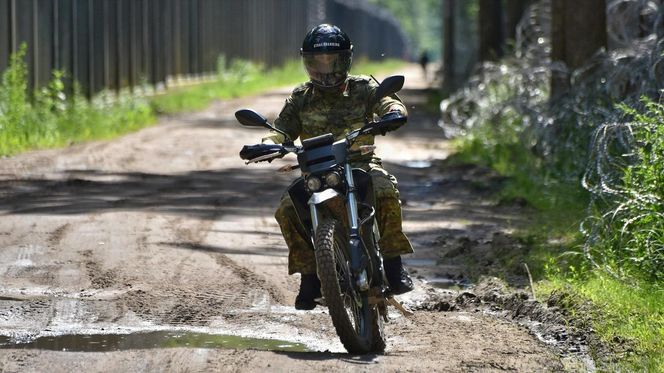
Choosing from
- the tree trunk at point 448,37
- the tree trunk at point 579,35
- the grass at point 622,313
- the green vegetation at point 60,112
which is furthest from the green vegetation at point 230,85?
the grass at point 622,313

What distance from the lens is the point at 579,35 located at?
16.9 metres

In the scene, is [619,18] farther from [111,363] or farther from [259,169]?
[111,363]

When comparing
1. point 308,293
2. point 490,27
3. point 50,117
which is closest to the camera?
point 308,293

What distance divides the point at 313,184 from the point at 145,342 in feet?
4.15

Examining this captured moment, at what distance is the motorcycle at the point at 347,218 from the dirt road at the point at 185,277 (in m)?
0.23

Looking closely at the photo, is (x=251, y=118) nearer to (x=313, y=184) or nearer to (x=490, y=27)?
(x=313, y=184)

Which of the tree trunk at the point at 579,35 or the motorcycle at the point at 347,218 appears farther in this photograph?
the tree trunk at the point at 579,35

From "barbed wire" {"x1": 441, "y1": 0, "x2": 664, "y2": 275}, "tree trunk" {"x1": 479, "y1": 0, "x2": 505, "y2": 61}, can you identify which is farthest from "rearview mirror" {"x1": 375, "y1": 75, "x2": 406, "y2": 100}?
"tree trunk" {"x1": 479, "y1": 0, "x2": 505, "y2": 61}

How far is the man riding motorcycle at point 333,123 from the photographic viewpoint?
7.68 metres

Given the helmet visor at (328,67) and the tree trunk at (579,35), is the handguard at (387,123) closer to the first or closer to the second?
the helmet visor at (328,67)

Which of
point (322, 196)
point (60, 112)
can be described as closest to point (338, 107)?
point (322, 196)

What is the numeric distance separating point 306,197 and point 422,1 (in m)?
183

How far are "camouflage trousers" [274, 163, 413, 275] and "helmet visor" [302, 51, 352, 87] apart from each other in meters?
0.51

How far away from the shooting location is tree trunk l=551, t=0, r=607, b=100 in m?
16.8
